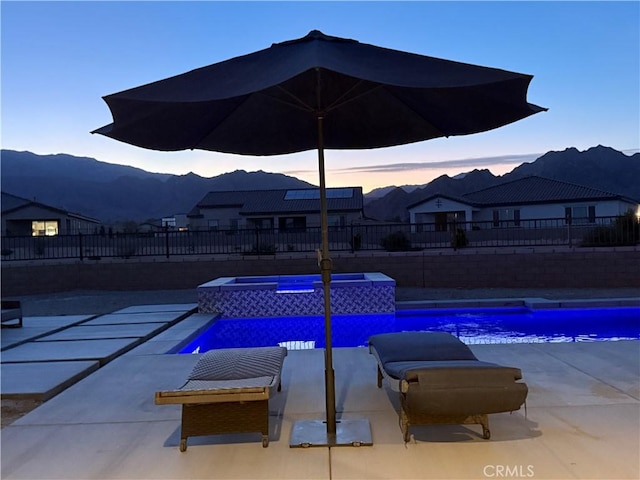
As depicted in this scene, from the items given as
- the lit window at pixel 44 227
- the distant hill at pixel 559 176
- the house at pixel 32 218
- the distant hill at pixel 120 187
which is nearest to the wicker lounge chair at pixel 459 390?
the house at pixel 32 218

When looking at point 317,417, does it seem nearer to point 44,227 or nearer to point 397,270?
point 397,270

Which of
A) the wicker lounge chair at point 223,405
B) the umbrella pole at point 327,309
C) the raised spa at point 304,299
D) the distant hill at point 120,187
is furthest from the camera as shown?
the distant hill at point 120,187

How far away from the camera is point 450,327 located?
8.47 meters

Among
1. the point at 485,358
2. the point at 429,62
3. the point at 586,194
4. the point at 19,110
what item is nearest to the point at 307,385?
the point at 485,358

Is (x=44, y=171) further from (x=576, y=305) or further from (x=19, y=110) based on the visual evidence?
(x=576, y=305)

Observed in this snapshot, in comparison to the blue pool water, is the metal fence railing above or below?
above

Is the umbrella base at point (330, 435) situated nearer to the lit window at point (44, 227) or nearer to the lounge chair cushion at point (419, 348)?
the lounge chair cushion at point (419, 348)

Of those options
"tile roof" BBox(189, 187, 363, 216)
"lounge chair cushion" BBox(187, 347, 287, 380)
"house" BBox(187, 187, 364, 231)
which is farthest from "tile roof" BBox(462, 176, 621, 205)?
"lounge chair cushion" BBox(187, 347, 287, 380)

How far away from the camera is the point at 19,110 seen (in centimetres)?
1797

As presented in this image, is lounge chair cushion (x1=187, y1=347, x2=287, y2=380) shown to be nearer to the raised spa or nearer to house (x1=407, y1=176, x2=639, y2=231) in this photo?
the raised spa

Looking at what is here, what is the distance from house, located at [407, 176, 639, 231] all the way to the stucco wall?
19.8 meters

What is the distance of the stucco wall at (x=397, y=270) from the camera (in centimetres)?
1194

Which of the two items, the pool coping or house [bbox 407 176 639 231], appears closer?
the pool coping

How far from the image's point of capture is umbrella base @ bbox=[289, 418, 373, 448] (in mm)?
2977
